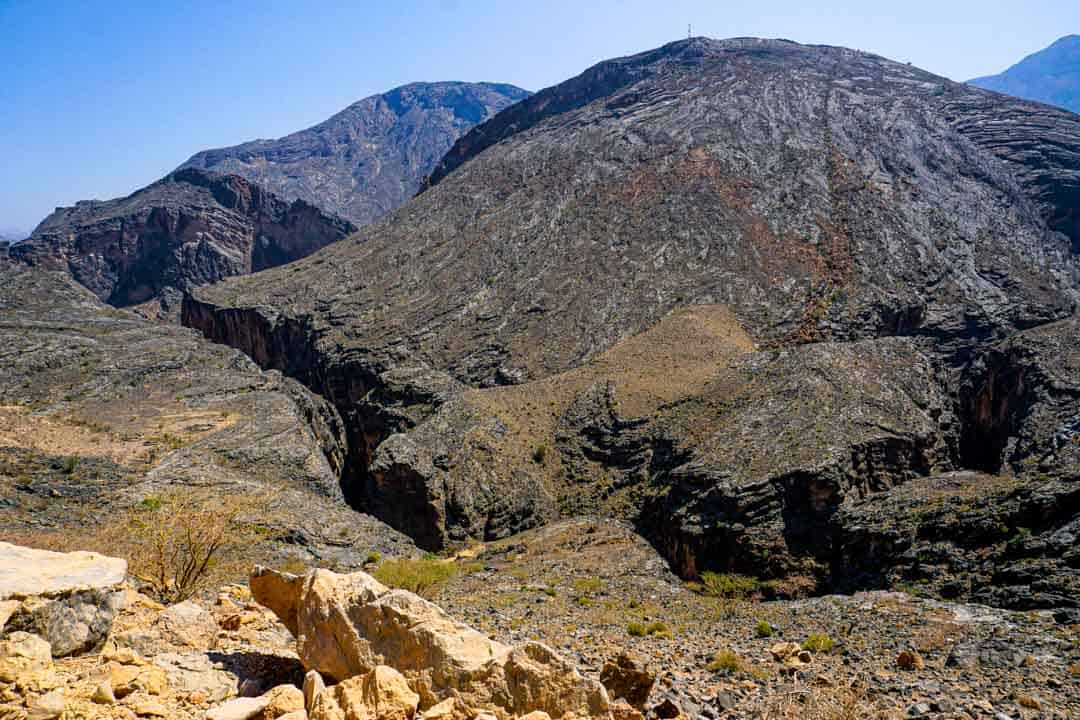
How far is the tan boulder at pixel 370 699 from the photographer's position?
21.4 feet

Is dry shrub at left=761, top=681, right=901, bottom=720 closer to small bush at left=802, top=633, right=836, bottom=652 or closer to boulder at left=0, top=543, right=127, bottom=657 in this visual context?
small bush at left=802, top=633, right=836, bottom=652

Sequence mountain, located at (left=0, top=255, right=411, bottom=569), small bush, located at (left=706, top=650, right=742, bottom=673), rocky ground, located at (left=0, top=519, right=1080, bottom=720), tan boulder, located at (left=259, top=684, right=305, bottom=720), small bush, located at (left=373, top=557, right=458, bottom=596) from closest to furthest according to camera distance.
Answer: tan boulder, located at (left=259, top=684, right=305, bottom=720), rocky ground, located at (left=0, top=519, right=1080, bottom=720), small bush, located at (left=706, top=650, right=742, bottom=673), small bush, located at (left=373, top=557, right=458, bottom=596), mountain, located at (left=0, top=255, right=411, bottom=569)

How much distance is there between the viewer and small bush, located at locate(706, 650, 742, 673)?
467 inches

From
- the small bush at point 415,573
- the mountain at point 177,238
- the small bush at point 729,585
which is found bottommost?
the small bush at point 729,585

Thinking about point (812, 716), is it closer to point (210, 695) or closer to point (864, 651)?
point (864, 651)

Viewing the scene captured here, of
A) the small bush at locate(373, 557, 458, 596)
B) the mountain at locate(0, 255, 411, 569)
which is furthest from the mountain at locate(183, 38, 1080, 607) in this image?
the small bush at locate(373, 557, 458, 596)

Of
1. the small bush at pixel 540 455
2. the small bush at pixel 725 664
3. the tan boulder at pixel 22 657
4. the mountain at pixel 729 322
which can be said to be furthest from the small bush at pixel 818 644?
the small bush at pixel 540 455

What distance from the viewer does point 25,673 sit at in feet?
21.2

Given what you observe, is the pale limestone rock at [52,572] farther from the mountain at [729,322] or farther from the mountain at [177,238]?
the mountain at [177,238]

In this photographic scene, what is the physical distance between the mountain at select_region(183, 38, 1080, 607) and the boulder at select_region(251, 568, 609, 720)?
13344 millimetres

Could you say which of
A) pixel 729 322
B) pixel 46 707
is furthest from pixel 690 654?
pixel 729 322

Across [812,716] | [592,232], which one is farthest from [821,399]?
[592,232]

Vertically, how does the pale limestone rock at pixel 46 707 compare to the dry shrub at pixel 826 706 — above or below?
above

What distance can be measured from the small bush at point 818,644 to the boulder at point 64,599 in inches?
459
